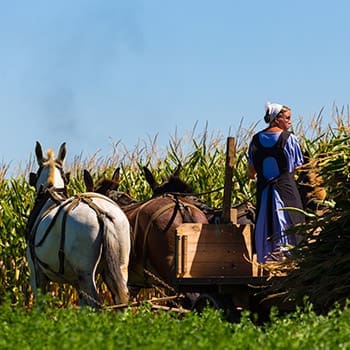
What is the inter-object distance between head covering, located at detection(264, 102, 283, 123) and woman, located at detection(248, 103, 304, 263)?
0.01 meters

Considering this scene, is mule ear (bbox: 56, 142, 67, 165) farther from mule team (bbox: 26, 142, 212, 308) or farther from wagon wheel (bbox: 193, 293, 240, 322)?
wagon wheel (bbox: 193, 293, 240, 322)

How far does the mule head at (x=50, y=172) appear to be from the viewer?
13.0 metres

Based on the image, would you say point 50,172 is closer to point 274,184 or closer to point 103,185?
point 103,185

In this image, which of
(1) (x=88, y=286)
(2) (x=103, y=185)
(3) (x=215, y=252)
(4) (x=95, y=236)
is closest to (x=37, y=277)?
(1) (x=88, y=286)

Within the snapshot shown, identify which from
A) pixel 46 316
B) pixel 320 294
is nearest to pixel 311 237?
pixel 320 294

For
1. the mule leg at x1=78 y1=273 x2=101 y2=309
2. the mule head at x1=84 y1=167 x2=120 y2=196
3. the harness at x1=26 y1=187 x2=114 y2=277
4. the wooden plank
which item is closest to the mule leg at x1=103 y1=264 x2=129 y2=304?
the mule leg at x1=78 y1=273 x2=101 y2=309

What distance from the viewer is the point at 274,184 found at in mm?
10906

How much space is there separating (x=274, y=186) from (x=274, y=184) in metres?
0.02

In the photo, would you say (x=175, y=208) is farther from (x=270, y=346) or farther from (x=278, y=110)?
(x=270, y=346)

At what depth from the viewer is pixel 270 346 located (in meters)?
5.67

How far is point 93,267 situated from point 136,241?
2.90 feet

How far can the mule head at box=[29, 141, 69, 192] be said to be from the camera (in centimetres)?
1303

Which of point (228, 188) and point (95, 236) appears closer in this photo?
point (228, 188)

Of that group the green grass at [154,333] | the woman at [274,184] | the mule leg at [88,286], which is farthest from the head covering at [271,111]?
the green grass at [154,333]
